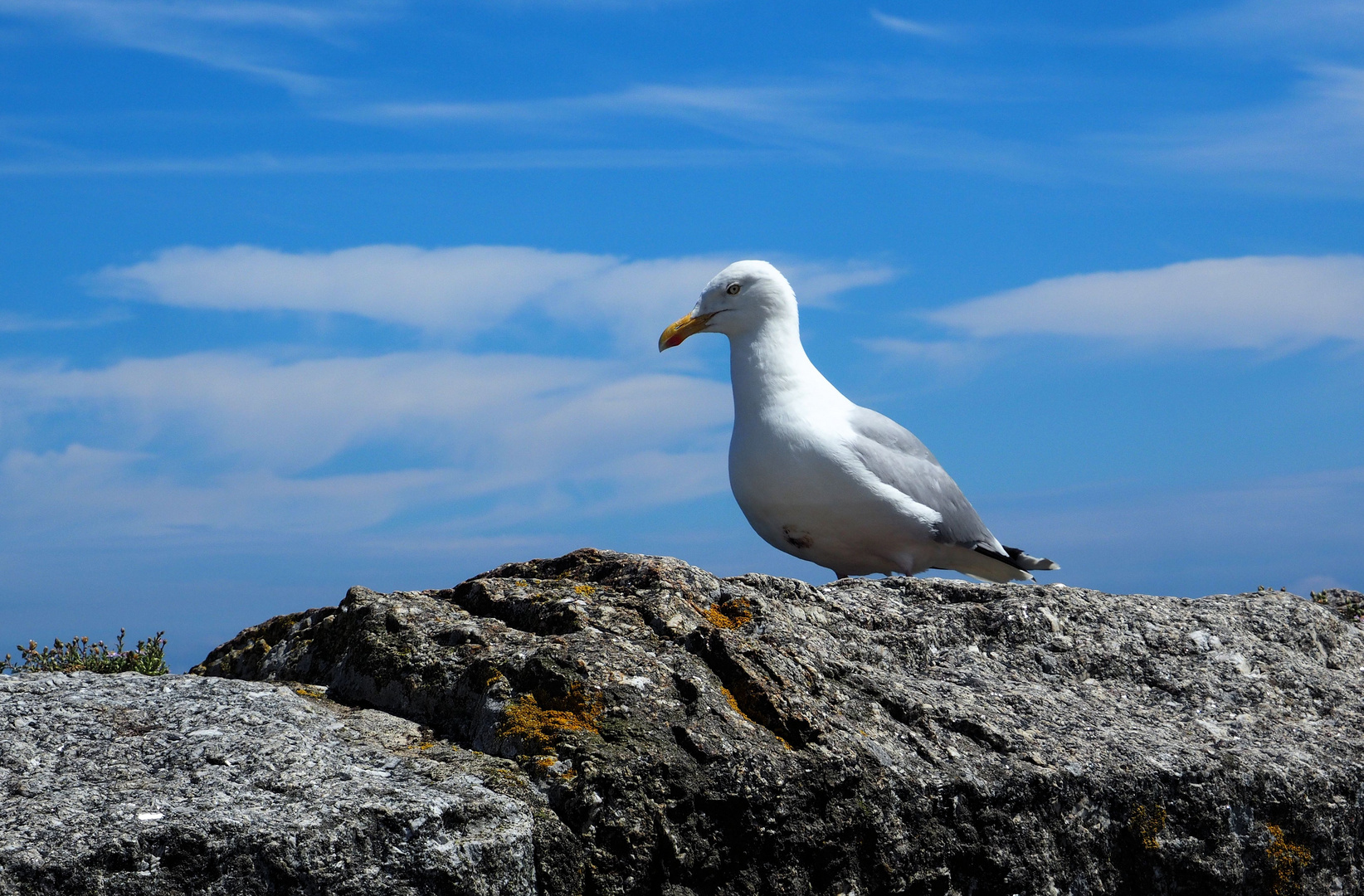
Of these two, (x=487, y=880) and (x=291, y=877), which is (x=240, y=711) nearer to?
(x=291, y=877)

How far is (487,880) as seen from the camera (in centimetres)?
317

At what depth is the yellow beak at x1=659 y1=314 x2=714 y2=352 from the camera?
869 centimetres

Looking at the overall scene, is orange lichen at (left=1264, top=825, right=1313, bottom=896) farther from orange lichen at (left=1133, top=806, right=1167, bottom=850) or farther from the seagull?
the seagull

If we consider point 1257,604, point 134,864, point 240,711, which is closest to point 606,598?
point 240,711

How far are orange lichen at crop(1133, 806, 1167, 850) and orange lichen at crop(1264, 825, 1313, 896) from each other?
1.68 feet

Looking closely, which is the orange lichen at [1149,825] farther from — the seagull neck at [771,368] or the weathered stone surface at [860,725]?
the seagull neck at [771,368]

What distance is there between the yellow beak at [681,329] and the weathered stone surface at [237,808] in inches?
210

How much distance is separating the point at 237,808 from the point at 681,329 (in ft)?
19.6

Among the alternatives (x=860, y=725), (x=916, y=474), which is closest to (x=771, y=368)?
(x=916, y=474)

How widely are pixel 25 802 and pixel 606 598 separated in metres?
1.86

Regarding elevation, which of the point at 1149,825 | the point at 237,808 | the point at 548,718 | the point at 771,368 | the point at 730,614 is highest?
the point at 771,368

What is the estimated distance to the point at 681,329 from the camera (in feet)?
28.5

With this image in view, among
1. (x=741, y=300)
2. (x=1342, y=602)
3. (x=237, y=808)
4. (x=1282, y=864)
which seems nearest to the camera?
(x=237, y=808)

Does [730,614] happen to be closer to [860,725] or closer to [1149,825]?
[860,725]
